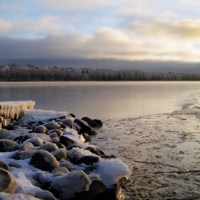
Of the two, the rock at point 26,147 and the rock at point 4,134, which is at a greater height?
the rock at point 26,147

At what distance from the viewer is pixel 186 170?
4289mm

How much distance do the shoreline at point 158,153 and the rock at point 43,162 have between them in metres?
1.28

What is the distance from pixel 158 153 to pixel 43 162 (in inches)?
110

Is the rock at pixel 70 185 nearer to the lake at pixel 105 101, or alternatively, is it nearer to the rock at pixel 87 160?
the rock at pixel 87 160

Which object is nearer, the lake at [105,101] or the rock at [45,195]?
the rock at [45,195]

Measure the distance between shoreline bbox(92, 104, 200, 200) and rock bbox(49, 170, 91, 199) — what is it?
806 millimetres

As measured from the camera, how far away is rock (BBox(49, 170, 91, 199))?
9.93 ft

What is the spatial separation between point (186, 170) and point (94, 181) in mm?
1984

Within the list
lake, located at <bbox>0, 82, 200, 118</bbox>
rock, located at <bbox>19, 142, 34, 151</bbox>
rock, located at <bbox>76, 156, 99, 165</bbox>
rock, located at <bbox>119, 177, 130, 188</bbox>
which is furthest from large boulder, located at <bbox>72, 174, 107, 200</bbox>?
lake, located at <bbox>0, 82, 200, 118</bbox>

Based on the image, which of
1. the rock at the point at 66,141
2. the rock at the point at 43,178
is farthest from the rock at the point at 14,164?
the rock at the point at 66,141

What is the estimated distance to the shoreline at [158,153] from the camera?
3662 mm

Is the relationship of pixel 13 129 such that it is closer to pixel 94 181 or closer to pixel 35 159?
pixel 35 159

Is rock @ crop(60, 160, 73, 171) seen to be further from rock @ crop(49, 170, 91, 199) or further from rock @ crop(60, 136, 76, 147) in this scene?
rock @ crop(60, 136, 76, 147)

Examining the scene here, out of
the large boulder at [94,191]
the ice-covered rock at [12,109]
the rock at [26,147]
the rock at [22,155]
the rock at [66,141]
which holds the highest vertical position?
the ice-covered rock at [12,109]
